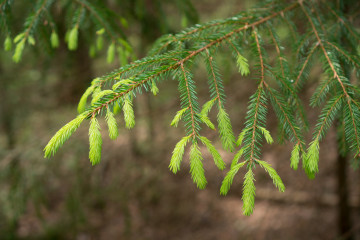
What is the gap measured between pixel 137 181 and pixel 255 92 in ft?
10.6

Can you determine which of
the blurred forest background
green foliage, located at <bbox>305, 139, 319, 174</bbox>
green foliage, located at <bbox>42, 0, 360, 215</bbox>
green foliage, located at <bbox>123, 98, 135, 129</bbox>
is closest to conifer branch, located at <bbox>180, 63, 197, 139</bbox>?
green foliage, located at <bbox>42, 0, 360, 215</bbox>

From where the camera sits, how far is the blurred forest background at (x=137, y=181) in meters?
3.92

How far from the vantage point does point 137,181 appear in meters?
4.26

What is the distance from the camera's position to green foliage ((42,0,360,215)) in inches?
50.1

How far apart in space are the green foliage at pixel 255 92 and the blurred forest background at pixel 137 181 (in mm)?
1983

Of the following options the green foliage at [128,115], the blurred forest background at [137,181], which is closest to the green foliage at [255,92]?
the green foliage at [128,115]

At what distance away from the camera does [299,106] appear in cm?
164

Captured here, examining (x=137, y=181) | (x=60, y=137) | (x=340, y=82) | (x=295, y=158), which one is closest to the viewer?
(x=60, y=137)

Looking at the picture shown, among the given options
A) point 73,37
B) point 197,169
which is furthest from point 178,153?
point 73,37

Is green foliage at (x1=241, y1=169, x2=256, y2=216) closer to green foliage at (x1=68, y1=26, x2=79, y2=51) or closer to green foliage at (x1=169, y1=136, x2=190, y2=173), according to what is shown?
green foliage at (x1=169, y1=136, x2=190, y2=173)

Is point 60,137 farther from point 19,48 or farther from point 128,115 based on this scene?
point 19,48

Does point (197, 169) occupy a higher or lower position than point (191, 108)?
lower

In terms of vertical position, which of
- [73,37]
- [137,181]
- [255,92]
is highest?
[73,37]

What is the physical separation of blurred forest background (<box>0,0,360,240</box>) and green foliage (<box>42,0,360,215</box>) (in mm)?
1983
